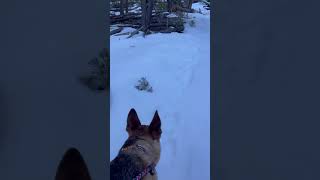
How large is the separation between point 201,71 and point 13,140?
15.9 ft

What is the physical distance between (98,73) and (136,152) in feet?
4.61

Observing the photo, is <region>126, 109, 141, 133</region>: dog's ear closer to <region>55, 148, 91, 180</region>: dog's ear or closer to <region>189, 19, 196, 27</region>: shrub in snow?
<region>55, 148, 91, 180</region>: dog's ear

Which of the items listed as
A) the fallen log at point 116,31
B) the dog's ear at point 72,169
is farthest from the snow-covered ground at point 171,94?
the dog's ear at point 72,169

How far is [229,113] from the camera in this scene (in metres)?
1.21

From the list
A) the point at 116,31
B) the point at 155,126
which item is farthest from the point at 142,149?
the point at 116,31

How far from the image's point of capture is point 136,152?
2.38m

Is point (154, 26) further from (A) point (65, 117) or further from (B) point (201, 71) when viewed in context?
(A) point (65, 117)

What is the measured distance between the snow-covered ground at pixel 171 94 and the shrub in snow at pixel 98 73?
7.79 feet

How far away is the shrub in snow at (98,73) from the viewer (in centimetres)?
101

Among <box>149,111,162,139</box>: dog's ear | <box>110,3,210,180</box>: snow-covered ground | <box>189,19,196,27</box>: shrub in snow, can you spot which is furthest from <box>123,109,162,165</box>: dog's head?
<box>189,19,196,27</box>: shrub in snow

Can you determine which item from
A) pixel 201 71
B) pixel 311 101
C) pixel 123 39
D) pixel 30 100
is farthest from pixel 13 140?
pixel 123 39

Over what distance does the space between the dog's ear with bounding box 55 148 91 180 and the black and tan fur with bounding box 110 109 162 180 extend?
4.40 ft

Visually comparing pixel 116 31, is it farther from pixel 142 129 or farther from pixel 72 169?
pixel 72 169

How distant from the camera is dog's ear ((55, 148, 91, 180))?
0.68 metres
